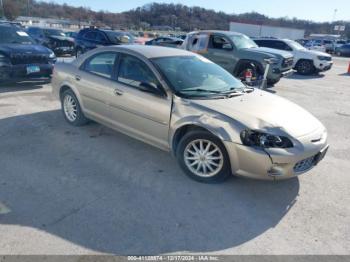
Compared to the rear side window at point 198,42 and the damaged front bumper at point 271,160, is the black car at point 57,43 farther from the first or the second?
the damaged front bumper at point 271,160

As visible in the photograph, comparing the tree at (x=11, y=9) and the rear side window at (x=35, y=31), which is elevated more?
the tree at (x=11, y=9)

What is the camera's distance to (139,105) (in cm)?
431

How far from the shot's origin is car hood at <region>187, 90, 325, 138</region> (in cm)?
355

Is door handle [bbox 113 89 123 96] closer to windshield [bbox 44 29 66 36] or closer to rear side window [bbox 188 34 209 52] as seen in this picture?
rear side window [bbox 188 34 209 52]

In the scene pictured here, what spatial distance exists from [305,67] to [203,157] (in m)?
13.2

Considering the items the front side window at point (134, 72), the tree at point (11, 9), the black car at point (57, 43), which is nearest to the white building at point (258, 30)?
the black car at point (57, 43)

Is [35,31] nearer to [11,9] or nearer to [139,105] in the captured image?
[139,105]

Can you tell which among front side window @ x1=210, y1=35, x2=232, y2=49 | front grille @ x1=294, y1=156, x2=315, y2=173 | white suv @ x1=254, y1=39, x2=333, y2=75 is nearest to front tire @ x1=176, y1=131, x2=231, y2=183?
front grille @ x1=294, y1=156, x2=315, y2=173

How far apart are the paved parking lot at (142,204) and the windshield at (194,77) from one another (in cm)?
109

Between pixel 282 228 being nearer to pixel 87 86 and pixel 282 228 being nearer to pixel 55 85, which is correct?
pixel 87 86

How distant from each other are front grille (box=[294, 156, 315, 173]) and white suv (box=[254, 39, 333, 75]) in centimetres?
1236

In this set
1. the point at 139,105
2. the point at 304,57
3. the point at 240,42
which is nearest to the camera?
the point at 139,105

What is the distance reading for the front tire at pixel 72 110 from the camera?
18.0 feet

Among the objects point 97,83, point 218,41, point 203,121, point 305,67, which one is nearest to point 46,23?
point 305,67
